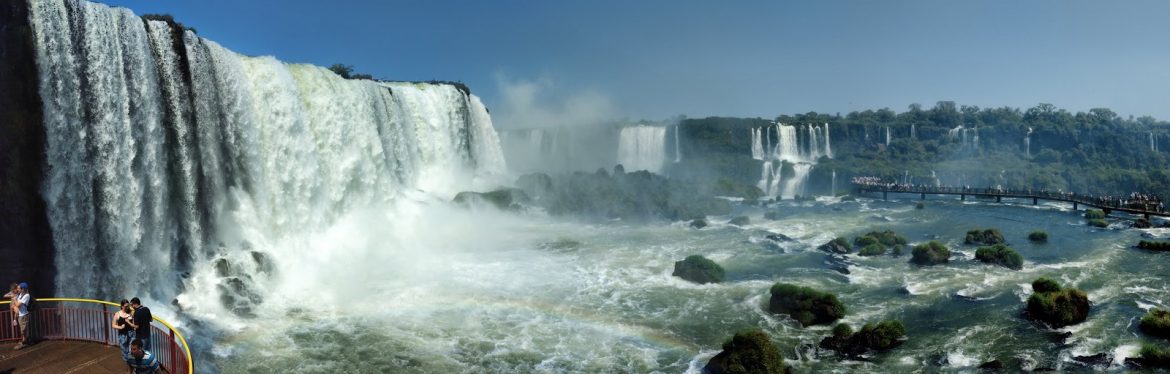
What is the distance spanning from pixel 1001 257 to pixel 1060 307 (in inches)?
349

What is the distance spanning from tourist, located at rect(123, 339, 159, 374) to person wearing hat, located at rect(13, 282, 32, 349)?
8.84ft

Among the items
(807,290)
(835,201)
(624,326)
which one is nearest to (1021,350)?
(807,290)

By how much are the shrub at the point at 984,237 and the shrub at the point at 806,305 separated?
15.6 meters

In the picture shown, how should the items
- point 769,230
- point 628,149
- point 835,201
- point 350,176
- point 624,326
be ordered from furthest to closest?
point 628,149 → point 835,201 → point 769,230 → point 350,176 → point 624,326

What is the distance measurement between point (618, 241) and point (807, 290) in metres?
13.6

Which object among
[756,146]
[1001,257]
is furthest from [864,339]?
[756,146]

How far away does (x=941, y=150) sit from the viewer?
266 feet

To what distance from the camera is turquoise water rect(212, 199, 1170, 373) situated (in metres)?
14.5

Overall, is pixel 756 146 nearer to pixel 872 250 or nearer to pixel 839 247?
pixel 839 247

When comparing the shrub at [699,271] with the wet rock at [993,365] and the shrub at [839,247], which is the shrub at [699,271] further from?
the wet rock at [993,365]

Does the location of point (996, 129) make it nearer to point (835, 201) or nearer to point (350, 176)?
point (835, 201)

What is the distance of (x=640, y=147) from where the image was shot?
7219 centimetres

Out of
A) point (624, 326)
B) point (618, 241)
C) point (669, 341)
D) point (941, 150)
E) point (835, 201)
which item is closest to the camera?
point (669, 341)

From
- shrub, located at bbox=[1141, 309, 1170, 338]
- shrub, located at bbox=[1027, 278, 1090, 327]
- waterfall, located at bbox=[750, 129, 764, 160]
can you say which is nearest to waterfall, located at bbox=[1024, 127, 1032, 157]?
waterfall, located at bbox=[750, 129, 764, 160]
